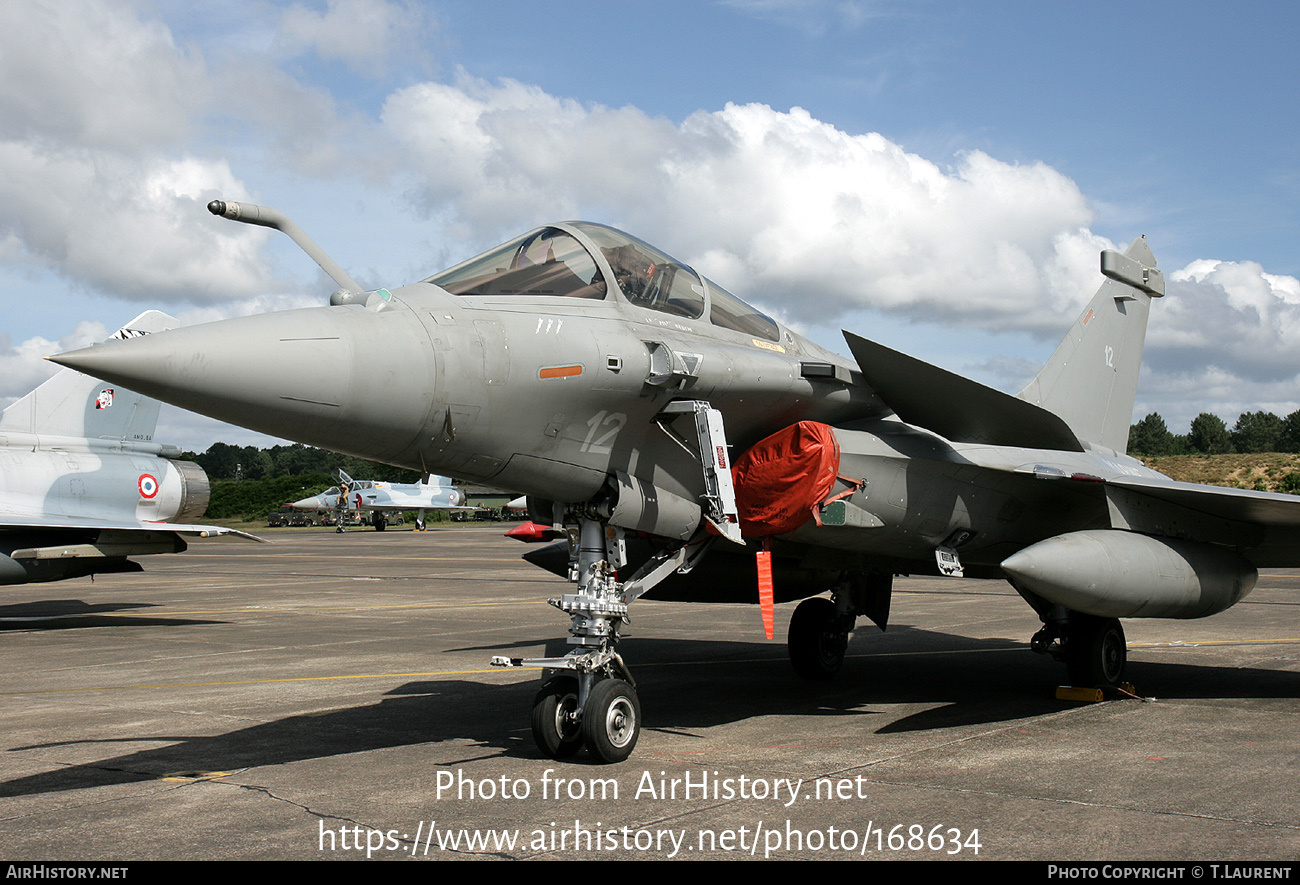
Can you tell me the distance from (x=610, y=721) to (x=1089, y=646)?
5.01 meters

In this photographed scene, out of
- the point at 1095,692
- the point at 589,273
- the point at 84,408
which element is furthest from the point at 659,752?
the point at 84,408

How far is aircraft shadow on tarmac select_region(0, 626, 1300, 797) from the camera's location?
6512 millimetres

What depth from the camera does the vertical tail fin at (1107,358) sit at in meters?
11.0

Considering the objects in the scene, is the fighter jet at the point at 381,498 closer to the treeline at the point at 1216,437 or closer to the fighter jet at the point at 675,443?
the fighter jet at the point at 675,443

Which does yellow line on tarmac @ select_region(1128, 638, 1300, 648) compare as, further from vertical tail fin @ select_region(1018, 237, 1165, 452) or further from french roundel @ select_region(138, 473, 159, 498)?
french roundel @ select_region(138, 473, 159, 498)

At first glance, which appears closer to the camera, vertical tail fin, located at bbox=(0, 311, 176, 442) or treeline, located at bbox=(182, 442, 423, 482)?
vertical tail fin, located at bbox=(0, 311, 176, 442)

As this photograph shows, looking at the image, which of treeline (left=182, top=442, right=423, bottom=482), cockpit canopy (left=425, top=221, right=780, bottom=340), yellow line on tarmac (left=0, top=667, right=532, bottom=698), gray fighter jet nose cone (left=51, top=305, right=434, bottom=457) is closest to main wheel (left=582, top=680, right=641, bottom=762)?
gray fighter jet nose cone (left=51, top=305, right=434, bottom=457)

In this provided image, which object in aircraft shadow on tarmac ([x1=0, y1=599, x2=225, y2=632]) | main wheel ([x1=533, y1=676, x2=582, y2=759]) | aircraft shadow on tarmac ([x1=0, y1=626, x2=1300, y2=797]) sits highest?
main wheel ([x1=533, y1=676, x2=582, y2=759])

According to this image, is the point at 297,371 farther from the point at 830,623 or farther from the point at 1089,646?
the point at 1089,646

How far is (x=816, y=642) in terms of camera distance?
9969mm

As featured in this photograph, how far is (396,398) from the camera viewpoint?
5094 mm

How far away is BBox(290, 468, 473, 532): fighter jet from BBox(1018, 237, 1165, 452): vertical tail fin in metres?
47.5

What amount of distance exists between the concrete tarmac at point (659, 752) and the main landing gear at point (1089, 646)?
15.2 inches

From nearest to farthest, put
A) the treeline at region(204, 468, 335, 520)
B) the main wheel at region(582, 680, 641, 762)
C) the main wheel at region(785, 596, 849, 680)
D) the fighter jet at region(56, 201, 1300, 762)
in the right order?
the fighter jet at region(56, 201, 1300, 762) → the main wheel at region(582, 680, 641, 762) → the main wheel at region(785, 596, 849, 680) → the treeline at region(204, 468, 335, 520)
